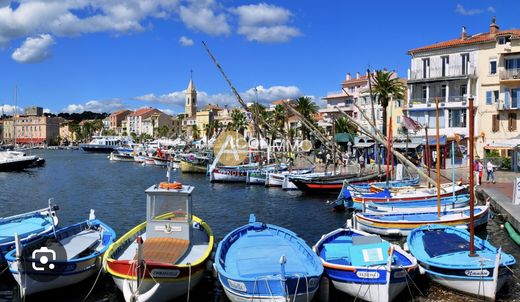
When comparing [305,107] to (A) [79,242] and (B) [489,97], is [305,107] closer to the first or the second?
(B) [489,97]

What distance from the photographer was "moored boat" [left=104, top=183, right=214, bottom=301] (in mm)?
15203

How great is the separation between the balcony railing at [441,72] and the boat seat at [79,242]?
5491cm

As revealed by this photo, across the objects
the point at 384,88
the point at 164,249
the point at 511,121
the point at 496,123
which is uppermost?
the point at 384,88

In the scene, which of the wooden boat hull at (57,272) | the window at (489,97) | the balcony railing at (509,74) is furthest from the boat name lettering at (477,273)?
the window at (489,97)

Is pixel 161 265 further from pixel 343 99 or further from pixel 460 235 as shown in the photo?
pixel 343 99

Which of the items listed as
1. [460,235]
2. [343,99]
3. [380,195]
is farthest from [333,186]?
[343,99]

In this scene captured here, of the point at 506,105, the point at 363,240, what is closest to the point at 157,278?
the point at 363,240

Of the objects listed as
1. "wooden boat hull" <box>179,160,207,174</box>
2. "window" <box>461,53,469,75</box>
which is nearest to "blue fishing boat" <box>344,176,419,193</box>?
"window" <box>461,53,469,75</box>

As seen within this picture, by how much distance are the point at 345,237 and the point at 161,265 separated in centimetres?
850

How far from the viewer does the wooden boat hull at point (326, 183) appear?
154ft

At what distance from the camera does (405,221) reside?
26.9 meters

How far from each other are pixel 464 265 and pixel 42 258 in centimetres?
1434

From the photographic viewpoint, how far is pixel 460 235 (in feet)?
71.5

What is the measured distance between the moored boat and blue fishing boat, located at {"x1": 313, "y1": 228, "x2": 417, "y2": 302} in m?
4.58
